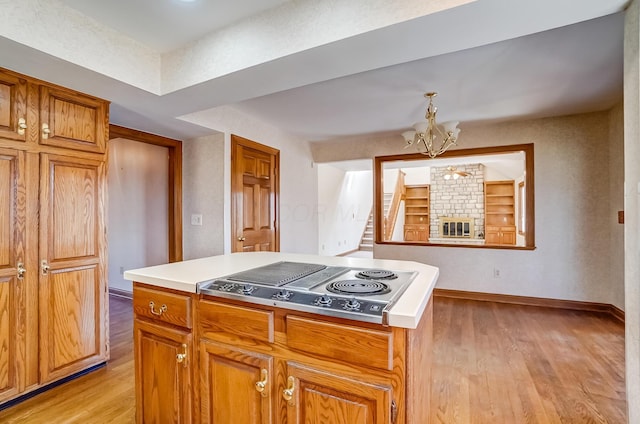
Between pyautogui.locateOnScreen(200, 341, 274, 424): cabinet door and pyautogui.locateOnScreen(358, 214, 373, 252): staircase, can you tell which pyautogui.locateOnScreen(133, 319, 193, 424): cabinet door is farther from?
pyautogui.locateOnScreen(358, 214, 373, 252): staircase

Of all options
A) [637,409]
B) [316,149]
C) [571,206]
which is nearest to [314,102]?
[316,149]

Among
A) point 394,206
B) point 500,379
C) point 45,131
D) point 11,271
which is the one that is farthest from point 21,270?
point 394,206

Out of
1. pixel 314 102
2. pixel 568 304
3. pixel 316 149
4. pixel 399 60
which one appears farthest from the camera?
pixel 316 149

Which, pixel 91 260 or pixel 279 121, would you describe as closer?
pixel 91 260

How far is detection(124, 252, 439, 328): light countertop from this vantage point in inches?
38.0

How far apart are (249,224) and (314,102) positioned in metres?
1.62

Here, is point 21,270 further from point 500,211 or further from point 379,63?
point 500,211

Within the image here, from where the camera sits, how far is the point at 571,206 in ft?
12.3

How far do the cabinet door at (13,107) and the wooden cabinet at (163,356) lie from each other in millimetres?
1316

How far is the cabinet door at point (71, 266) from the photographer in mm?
2049

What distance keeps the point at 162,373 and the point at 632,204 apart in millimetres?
2250

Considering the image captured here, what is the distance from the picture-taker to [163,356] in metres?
1.47

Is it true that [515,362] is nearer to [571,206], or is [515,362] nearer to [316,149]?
[571,206]

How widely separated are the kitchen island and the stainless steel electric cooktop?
0.08 feet
